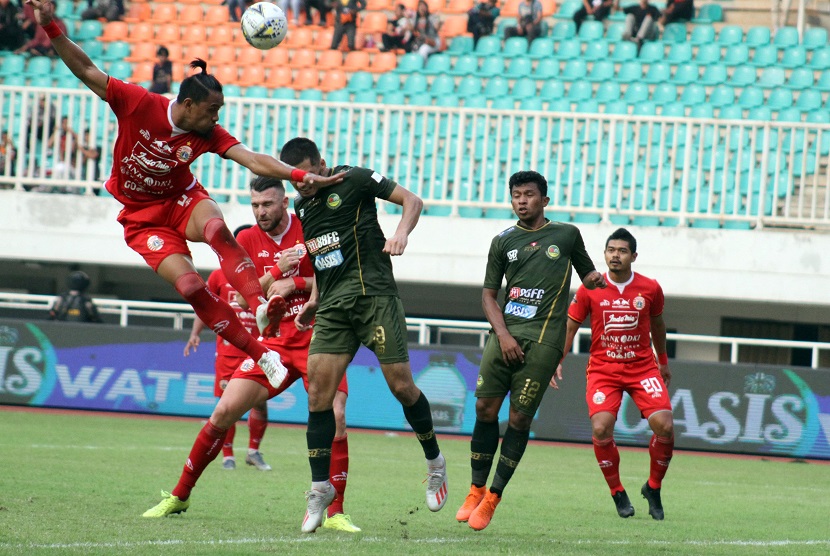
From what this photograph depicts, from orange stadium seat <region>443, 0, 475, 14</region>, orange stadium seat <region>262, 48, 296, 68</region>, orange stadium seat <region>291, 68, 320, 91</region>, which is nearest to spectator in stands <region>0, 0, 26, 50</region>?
orange stadium seat <region>262, 48, 296, 68</region>

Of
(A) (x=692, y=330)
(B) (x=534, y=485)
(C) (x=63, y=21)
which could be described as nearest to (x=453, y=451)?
(B) (x=534, y=485)

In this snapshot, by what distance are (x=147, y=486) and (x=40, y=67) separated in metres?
15.2

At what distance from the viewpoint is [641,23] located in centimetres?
2119

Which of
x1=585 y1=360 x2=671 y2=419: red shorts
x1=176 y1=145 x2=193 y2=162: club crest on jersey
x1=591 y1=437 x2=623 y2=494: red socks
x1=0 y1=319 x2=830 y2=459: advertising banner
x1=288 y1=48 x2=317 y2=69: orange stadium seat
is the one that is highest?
x1=288 y1=48 x2=317 y2=69: orange stadium seat

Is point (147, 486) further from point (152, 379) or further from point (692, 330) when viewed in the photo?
point (692, 330)

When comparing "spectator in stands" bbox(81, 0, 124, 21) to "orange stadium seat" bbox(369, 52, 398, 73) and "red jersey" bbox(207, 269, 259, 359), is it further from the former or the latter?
"red jersey" bbox(207, 269, 259, 359)

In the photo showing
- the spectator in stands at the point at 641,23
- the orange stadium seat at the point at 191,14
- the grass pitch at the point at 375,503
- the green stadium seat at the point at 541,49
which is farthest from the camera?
the orange stadium seat at the point at 191,14

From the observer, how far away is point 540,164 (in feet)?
58.6

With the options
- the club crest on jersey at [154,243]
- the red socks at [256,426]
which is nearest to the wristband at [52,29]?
the club crest on jersey at [154,243]

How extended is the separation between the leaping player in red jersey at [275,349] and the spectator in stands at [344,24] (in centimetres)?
1372

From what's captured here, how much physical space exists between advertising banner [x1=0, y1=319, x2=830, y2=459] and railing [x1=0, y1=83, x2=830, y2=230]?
3.03 meters

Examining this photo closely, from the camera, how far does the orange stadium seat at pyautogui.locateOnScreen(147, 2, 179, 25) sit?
23594 millimetres

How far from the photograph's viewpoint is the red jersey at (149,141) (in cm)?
707

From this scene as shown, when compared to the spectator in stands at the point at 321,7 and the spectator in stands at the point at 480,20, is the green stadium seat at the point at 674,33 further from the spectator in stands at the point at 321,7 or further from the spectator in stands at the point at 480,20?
the spectator in stands at the point at 321,7
